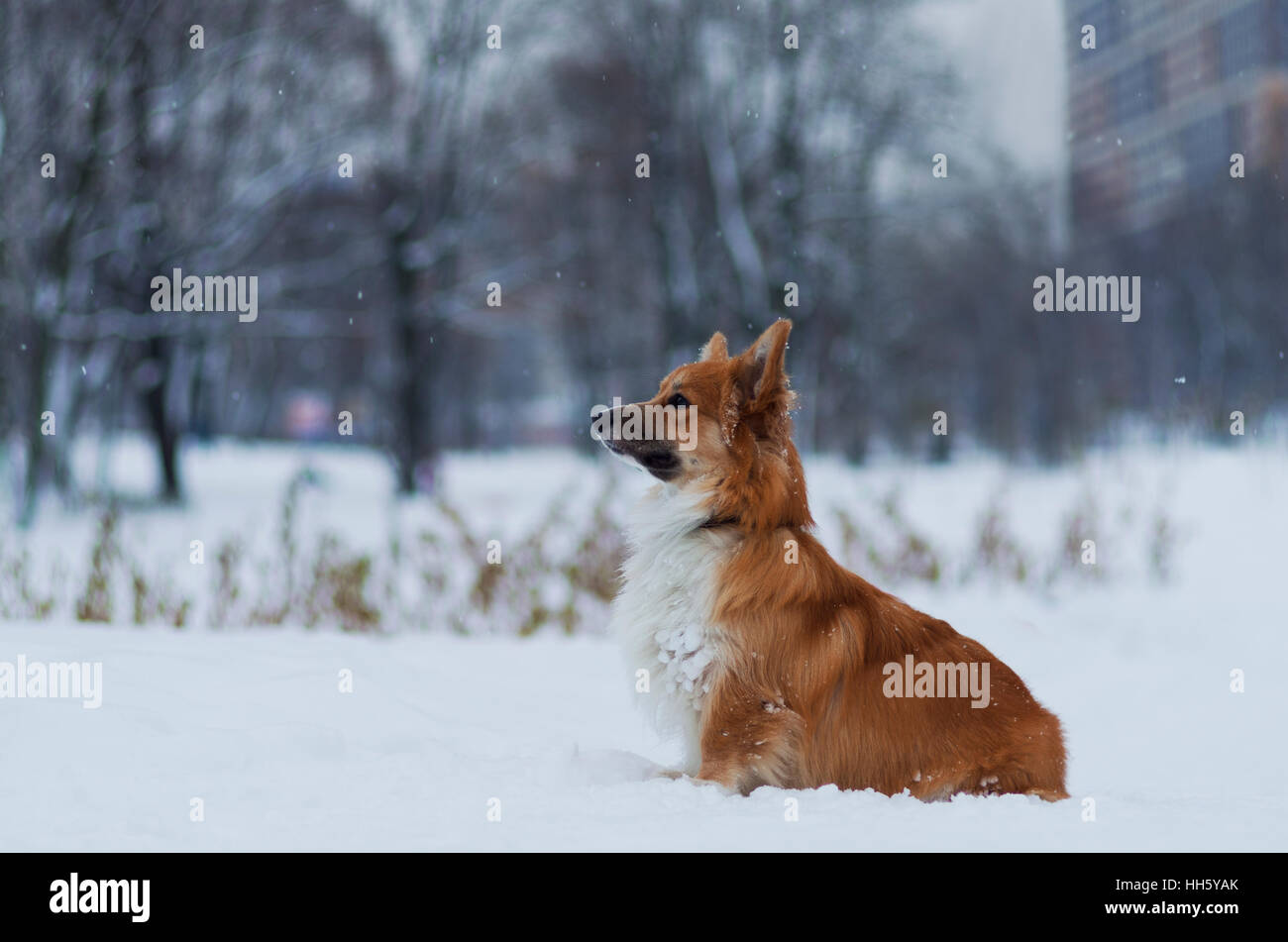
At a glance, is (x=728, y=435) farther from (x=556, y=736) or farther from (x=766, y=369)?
(x=556, y=736)

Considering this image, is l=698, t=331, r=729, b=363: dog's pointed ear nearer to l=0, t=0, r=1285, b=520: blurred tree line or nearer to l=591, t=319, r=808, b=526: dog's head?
l=591, t=319, r=808, b=526: dog's head

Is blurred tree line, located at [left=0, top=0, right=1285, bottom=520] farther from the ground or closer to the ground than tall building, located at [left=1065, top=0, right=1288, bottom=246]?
closer to the ground

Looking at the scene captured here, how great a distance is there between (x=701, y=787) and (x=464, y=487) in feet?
75.8

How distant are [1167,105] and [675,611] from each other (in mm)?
40117

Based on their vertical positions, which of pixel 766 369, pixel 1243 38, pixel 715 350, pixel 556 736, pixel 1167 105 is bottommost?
pixel 556 736

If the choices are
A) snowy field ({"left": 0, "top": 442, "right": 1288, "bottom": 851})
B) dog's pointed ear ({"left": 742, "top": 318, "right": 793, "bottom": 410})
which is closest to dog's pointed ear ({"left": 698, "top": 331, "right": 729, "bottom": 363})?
dog's pointed ear ({"left": 742, "top": 318, "right": 793, "bottom": 410})

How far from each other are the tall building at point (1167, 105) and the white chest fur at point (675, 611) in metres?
17.3

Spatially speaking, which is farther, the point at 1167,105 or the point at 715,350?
the point at 1167,105

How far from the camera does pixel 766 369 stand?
14.6ft

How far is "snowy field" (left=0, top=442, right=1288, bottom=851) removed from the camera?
370 cm

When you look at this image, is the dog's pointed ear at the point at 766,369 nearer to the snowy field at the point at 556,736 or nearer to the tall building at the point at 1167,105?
Result: the snowy field at the point at 556,736

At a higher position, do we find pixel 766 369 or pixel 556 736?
pixel 766 369

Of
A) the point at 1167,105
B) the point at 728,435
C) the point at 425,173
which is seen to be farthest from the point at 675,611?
the point at 1167,105
